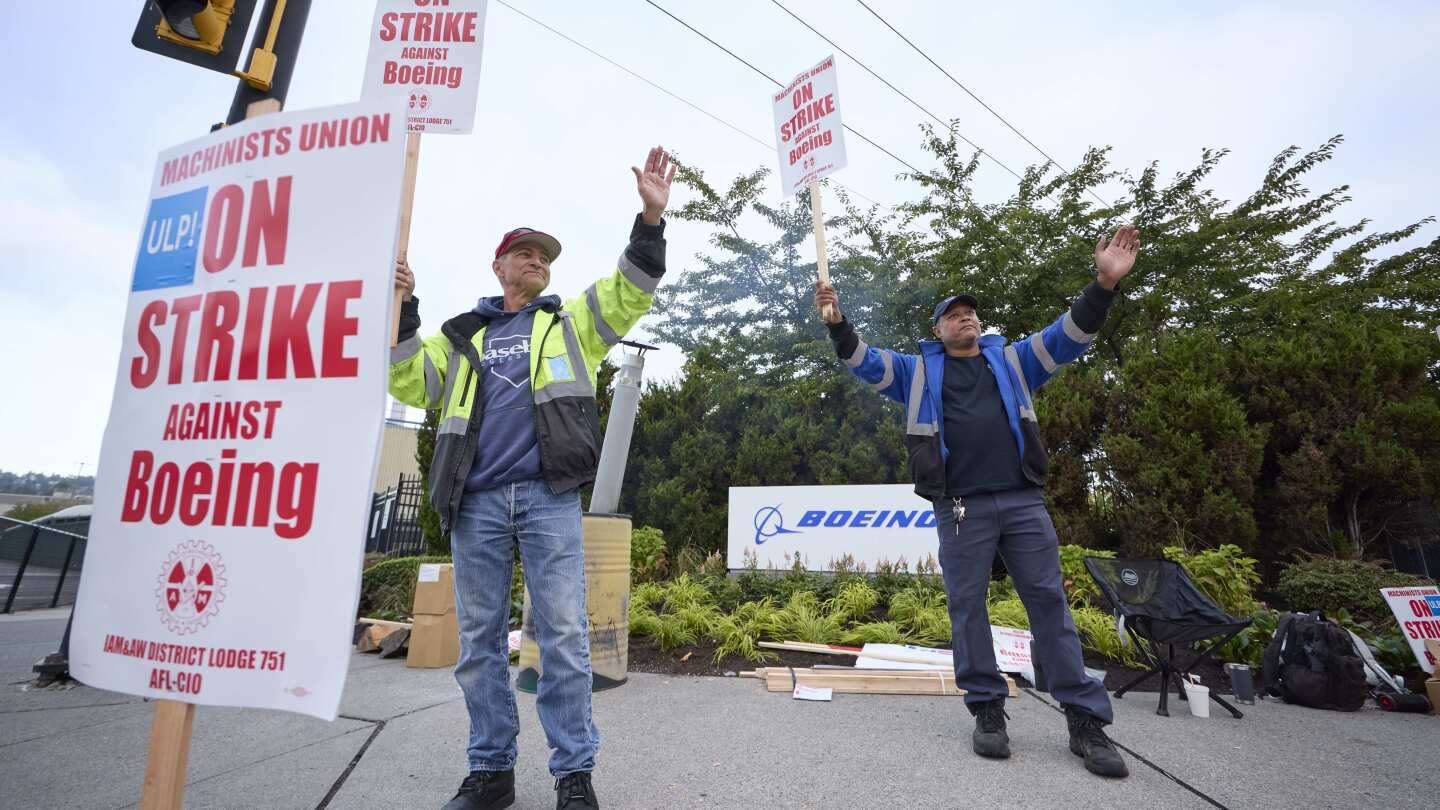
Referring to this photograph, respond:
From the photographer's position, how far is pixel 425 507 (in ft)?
31.9

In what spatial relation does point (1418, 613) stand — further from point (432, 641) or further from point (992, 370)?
point (432, 641)

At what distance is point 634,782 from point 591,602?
1551 mm

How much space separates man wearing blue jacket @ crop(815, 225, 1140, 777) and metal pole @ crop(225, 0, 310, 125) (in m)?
2.28

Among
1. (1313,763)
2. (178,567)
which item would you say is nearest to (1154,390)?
(1313,763)

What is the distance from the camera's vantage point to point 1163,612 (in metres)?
3.90

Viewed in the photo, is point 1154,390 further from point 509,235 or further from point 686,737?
point 509,235

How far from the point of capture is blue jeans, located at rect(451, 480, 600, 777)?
2260mm

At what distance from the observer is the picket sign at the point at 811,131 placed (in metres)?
3.81

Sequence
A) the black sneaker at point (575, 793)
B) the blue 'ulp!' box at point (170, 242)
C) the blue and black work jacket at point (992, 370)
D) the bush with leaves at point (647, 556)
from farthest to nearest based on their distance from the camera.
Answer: the bush with leaves at point (647, 556), the blue and black work jacket at point (992, 370), the black sneaker at point (575, 793), the blue 'ulp!' box at point (170, 242)

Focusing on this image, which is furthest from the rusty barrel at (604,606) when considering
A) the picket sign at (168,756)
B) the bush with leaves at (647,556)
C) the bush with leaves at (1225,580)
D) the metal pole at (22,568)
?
the metal pole at (22,568)

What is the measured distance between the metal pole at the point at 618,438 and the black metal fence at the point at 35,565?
1032 centimetres

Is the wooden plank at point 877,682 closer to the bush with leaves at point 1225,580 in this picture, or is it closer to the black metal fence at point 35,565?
the bush with leaves at point 1225,580

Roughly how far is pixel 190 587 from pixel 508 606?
107 cm

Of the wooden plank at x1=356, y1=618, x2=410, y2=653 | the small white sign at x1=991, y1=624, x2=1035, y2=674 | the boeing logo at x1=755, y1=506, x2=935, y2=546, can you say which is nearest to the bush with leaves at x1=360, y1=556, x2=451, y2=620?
the wooden plank at x1=356, y1=618, x2=410, y2=653
